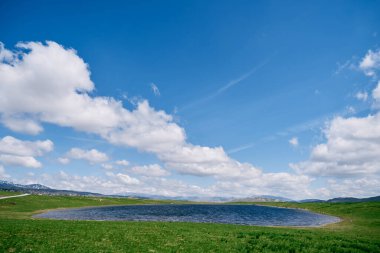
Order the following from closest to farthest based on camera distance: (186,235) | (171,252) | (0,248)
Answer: (0,248) → (171,252) → (186,235)

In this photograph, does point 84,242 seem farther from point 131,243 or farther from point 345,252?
point 345,252

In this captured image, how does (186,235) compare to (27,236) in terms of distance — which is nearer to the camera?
(27,236)

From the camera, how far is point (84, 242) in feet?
88.9

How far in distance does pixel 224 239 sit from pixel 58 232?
66.3ft

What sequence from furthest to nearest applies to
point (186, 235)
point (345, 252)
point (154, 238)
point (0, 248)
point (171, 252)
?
1. point (186, 235)
2. point (154, 238)
3. point (345, 252)
4. point (171, 252)
5. point (0, 248)

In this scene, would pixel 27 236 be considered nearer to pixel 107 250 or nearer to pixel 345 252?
pixel 107 250

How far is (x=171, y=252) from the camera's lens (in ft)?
81.7

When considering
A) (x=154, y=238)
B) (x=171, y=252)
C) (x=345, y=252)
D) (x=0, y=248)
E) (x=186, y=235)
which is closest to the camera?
(x=0, y=248)

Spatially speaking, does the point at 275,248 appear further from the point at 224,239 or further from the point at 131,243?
the point at 131,243

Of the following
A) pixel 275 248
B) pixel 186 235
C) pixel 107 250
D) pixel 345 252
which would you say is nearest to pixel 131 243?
pixel 107 250

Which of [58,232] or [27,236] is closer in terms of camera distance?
[27,236]

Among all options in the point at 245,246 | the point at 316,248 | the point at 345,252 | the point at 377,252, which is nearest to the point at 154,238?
the point at 245,246

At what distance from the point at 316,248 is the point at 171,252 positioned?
15738mm

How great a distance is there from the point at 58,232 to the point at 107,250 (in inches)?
441
